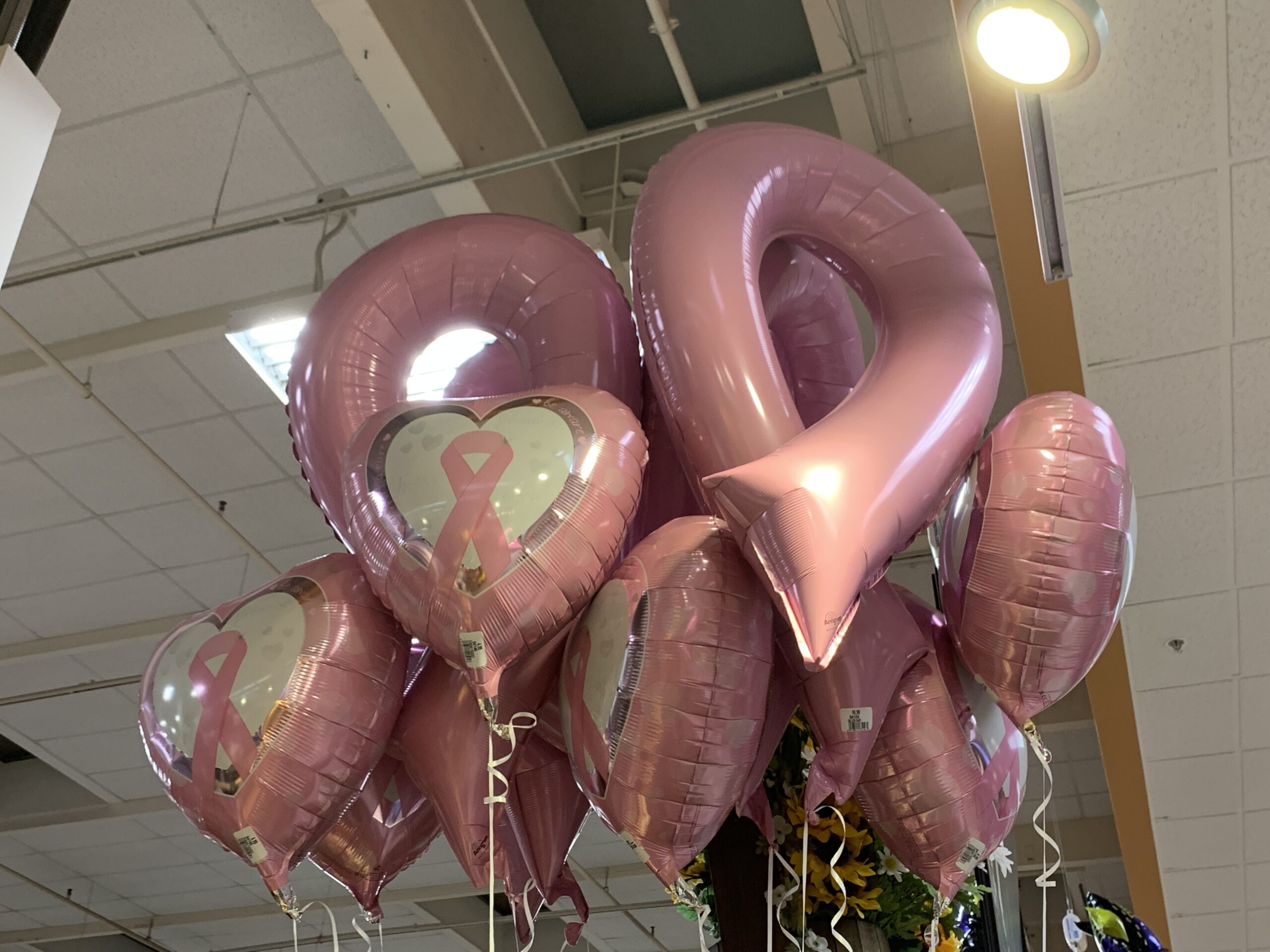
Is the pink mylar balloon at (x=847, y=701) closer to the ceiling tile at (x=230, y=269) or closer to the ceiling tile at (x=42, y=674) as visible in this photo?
the ceiling tile at (x=230, y=269)

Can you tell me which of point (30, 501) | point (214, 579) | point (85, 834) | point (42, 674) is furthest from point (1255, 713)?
point (85, 834)

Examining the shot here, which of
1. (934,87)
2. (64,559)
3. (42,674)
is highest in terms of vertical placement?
(934,87)

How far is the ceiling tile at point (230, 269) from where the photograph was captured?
11.2 feet

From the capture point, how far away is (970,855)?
1302 mm

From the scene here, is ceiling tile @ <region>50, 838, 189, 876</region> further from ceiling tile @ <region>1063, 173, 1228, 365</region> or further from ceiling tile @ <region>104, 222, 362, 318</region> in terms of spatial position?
ceiling tile @ <region>1063, 173, 1228, 365</region>

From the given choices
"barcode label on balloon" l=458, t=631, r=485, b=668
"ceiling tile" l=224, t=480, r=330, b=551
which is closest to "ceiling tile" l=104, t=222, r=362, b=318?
"ceiling tile" l=224, t=480, r=330, b=551

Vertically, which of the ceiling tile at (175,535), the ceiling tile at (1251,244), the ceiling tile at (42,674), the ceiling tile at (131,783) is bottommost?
the ceiling tile at (1251,244)

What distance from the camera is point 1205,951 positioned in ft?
17.5

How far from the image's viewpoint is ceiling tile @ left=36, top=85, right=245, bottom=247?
3.09 m

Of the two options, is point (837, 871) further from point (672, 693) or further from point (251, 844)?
point (251, 844)

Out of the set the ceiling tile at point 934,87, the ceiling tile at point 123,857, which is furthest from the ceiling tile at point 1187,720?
the ceiling tile at point 123,857

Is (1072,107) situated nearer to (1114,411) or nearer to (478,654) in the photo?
(1114,411)

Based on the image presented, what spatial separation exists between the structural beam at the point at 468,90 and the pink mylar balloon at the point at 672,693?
184 cm

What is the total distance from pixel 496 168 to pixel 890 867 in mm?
1972
